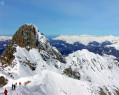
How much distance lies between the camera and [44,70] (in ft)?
159

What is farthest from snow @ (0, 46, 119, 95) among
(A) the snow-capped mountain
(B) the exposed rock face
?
(B) the exposed rock face

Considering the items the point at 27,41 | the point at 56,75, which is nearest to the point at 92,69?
the point at 27,41

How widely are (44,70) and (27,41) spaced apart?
3178cm

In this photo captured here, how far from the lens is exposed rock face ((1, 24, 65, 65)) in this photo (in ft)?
222

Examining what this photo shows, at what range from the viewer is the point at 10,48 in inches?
2667

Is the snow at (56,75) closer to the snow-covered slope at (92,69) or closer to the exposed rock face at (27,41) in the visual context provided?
the snow-covered slope at (92,69)

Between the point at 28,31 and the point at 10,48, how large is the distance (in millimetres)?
16861

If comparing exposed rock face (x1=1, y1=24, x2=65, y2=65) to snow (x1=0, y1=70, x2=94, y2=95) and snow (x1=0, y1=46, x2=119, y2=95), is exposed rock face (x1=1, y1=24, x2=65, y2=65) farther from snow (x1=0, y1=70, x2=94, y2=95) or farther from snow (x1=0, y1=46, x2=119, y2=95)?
snow (x1=0, y1=70, x2=94, y2=95)

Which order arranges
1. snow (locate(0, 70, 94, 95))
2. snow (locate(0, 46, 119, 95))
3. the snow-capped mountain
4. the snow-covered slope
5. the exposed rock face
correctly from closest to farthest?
1. snow (locate(0, 70, 94, 95))
2. snow (locate(0, 46, 119, 95))
3. the snow-capped mountain
4. the exposed rock face
5. the snow-covered slope

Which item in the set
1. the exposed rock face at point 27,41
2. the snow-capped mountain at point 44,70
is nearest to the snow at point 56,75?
the snow-capped mountain at point 44,70

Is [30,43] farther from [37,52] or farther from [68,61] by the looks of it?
[68,61]

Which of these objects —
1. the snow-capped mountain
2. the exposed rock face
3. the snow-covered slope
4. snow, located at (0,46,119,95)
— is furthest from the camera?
the snow-covered slope

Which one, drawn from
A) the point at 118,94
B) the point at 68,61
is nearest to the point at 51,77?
the point at 118,94

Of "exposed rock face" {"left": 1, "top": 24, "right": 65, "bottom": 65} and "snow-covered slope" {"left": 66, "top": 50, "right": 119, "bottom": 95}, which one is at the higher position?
"exposed rock face" {"left": 1, "top": 24, "right": 65, "bottom": 65}
